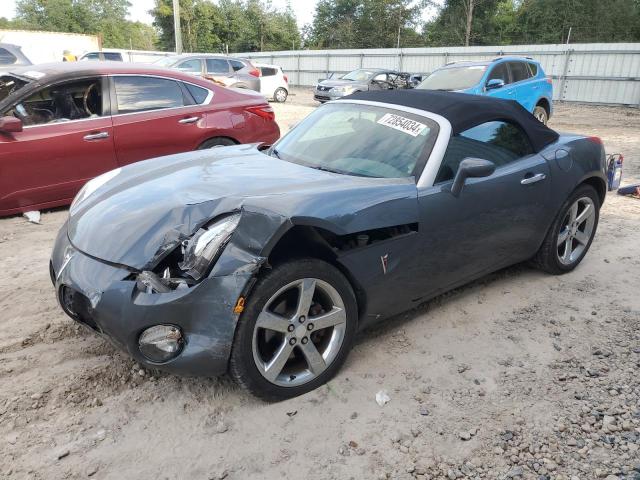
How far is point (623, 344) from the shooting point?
3166 mm

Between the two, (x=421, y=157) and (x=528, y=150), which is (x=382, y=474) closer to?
(x=421, y=157)

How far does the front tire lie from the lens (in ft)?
7.54

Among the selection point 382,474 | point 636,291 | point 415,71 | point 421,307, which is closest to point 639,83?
point 415,71

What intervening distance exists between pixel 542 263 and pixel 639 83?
62.5 feet

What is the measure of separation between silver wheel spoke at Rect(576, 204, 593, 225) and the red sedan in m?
3.73

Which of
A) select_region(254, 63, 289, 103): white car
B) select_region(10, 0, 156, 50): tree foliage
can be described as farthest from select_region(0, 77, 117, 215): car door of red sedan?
select_region(10, 0, 156, 50): tree foliage

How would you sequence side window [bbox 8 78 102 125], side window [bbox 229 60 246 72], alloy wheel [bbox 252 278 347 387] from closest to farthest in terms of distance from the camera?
alloy wheel [bbox 252 278 347 387], side window [bbox 8 78 102 125], side window [bbox 229 60 246 72]

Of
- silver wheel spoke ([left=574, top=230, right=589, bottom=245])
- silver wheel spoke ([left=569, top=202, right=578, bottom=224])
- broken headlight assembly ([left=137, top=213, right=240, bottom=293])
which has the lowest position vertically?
silver wheel spoke ([left=574, top=230, right=589, bottom=245])

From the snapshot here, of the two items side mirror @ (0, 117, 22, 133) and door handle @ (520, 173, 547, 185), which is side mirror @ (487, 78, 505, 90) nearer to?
door handle @ (520, 173, 547, 185)

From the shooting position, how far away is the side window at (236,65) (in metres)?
15.7

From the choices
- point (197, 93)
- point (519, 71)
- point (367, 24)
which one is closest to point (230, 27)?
point (367, 24)

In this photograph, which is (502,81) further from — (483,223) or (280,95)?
(280,95)

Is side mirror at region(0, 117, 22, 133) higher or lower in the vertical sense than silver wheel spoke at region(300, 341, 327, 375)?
higher

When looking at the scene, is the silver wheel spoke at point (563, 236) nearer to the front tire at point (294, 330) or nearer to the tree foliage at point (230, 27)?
the front tire at point (294, 330)
